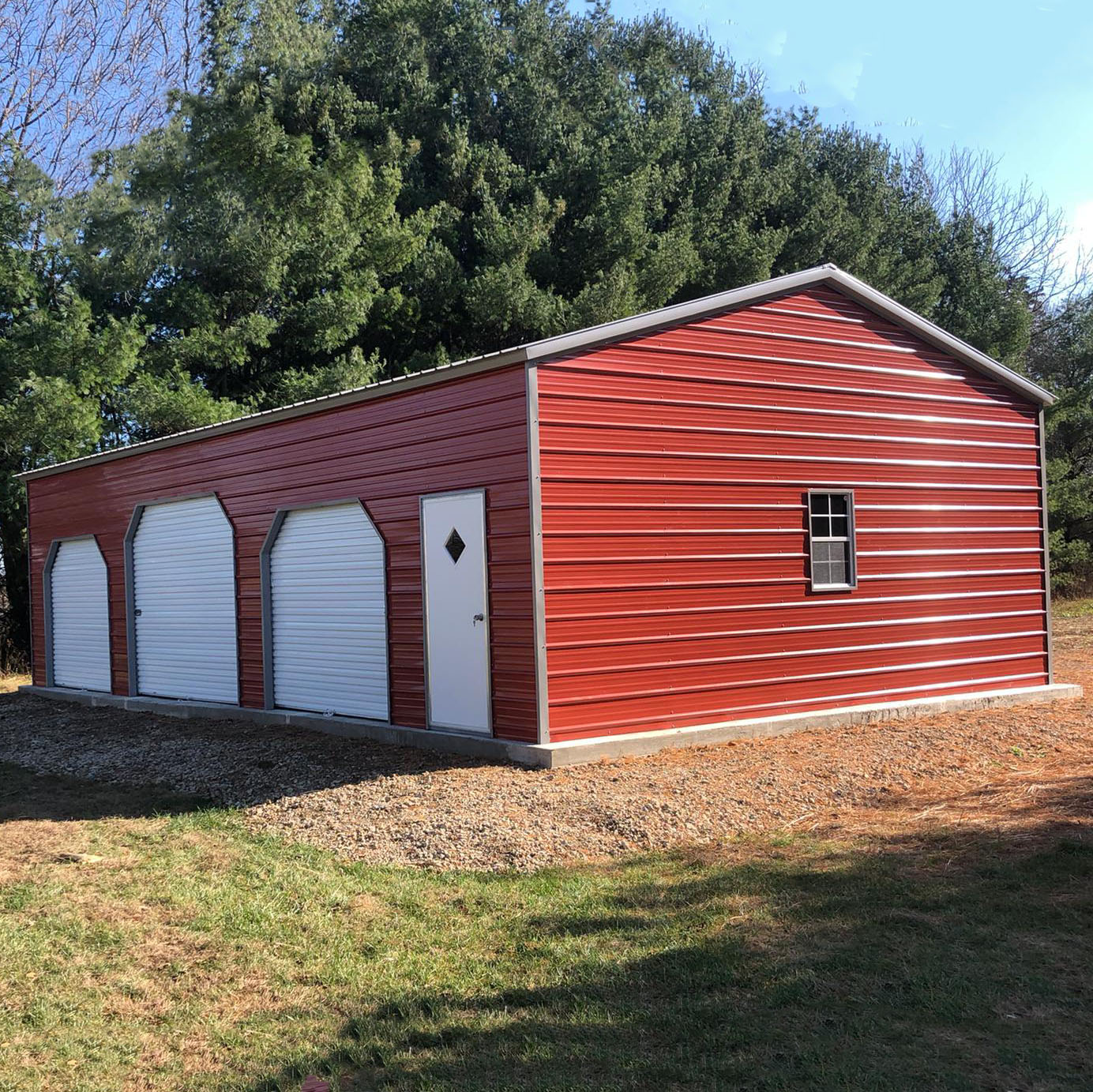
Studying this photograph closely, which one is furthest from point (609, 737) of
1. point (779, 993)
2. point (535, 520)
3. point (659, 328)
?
point (779, 993)

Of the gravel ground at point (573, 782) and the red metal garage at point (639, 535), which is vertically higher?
the red metal garage at point (639, 535)

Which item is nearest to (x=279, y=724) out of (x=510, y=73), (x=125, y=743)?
(x=125, y=743)

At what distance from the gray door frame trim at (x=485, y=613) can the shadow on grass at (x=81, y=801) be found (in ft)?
7.84

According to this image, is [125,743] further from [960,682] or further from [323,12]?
[323,12]

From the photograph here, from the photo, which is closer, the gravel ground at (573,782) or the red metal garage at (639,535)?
the gravel ground at (573,782)

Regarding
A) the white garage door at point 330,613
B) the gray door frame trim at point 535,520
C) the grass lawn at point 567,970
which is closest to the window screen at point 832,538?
the gray door frame trim at point 535,520

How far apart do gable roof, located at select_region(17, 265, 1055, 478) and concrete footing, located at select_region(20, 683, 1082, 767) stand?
3348mm

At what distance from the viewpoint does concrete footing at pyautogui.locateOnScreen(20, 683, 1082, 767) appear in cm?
964

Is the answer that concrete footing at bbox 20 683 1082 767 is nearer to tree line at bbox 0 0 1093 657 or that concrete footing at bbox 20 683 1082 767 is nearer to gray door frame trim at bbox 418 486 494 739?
gray door frame trim at bbox 418 486 494 739

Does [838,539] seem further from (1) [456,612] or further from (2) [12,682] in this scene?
(2) [12,682]

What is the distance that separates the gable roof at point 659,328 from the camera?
32.4 ft

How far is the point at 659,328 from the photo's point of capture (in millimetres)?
10703

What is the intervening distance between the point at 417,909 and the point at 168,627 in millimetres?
10299

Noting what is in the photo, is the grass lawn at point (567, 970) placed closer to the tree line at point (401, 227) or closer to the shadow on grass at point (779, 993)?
the shadow on grass at point (779, 993)
